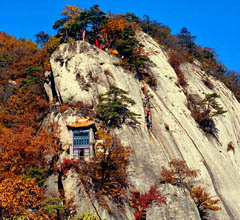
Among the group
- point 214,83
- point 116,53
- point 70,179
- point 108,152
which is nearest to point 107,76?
point 116,53

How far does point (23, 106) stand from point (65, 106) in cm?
668

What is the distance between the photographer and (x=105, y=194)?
23.2 metres

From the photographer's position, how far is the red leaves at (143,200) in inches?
952

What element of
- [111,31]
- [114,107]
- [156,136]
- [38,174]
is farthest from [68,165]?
[111,31]

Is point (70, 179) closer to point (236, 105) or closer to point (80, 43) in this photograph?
point (80, 43)

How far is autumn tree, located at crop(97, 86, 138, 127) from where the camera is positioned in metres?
29.0

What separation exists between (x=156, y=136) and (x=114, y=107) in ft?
15.1

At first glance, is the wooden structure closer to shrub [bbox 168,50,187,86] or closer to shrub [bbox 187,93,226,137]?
shrub [bbox 187,93,226,137]

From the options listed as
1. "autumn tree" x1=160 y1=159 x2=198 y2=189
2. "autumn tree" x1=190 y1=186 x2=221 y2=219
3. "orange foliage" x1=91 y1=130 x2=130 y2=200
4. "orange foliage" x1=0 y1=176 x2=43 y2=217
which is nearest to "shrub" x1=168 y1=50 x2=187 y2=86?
"autumn tree" x1=160 y1=159 x2=198 y2=189

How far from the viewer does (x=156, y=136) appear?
30.5 metres

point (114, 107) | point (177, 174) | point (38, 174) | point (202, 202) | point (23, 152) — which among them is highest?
point (114, 107)

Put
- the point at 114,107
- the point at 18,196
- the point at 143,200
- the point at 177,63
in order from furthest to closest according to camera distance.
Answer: the point at 177,63 < the point at 114,107 < the point at 143,200 < the point at 18,196

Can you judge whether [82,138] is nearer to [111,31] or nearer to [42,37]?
[111,31]

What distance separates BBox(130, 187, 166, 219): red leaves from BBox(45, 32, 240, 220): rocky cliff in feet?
1.43
